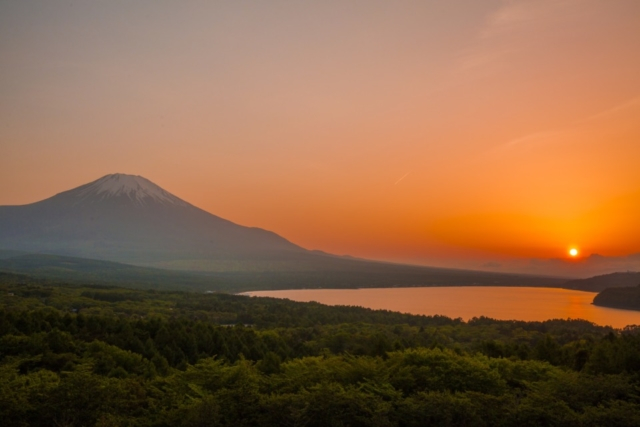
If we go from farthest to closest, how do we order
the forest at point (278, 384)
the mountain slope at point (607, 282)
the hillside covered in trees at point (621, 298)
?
the mountain slope at point (607, 282)
the hillside covered in trees at point (621, 298)
the forest at point (278, 384)

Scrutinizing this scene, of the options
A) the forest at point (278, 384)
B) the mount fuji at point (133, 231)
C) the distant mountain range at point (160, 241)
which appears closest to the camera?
the forest at point (278, 384)

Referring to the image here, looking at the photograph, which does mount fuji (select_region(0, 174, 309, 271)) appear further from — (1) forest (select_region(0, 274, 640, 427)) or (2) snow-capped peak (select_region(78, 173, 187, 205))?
(1) forest (select_region(0, 274, 640, 427))

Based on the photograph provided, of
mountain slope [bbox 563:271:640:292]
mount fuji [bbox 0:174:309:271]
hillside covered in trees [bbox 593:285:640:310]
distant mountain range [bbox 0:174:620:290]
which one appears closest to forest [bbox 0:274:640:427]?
hillside covered in trees [bbox 593:285:640:310]

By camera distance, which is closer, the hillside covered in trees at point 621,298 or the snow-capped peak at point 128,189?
the hillside covered in trees at point 621,298

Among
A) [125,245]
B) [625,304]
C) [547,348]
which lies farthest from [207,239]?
[547,348]

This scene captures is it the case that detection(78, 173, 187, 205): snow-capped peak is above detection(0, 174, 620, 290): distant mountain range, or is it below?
above

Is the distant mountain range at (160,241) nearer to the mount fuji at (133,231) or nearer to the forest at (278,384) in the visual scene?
the mount fuji at (133,231)

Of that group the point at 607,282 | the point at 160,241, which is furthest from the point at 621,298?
the point at 160,241

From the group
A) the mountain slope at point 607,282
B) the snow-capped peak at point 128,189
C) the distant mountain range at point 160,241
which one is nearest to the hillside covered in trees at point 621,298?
the mountain slope at point 607,282

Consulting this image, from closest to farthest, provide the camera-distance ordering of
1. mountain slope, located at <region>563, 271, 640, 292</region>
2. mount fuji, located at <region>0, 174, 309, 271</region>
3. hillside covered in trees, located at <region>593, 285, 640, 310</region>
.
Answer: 1. hillside covered in trees, located at <region>593, 285, 640, 310</region>
2. mountain slope, located at <region>563, 271, 640, 292</region>
3. mount fuji, located at <region>0, 174, 309, 271</region>
